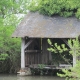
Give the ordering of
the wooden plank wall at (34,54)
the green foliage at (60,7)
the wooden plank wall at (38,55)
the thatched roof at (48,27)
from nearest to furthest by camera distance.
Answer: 1. the thatched roof at (48,27)
2. the green foliage at (60,7)
3. the wooden plank wall at (34,54)
4. the wooden plank wall at (38,55)

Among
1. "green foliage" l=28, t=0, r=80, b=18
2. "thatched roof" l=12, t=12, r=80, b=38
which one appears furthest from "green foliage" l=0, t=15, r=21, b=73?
"green foliage" l=28, t=0, r=80, b=18

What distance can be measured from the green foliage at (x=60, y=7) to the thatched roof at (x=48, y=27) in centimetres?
37

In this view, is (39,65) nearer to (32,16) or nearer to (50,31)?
(50,31)

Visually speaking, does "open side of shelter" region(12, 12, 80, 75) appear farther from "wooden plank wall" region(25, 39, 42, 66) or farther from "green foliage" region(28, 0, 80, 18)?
"green foliage" region(28, 0, 80, 18)

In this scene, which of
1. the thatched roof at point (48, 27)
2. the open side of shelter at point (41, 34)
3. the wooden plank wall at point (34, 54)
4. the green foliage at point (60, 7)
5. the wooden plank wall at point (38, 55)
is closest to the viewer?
the thatched roof at point (48, 27)

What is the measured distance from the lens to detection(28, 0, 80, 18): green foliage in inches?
897

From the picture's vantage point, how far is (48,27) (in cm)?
2197

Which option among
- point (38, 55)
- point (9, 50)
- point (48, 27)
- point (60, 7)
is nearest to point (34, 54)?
point (38, 55)

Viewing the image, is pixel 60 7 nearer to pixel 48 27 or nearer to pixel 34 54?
→ pixel 48 27

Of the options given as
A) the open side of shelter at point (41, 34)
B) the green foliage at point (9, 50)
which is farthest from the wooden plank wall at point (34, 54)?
the green foliage at point (9, 50)

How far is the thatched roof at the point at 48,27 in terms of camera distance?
2088 cm

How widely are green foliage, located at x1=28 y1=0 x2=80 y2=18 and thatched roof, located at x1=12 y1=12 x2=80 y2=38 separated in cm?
37

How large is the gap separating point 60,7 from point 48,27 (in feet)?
6.95

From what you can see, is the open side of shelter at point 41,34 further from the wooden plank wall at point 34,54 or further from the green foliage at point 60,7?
the green foliage at point 60,7
